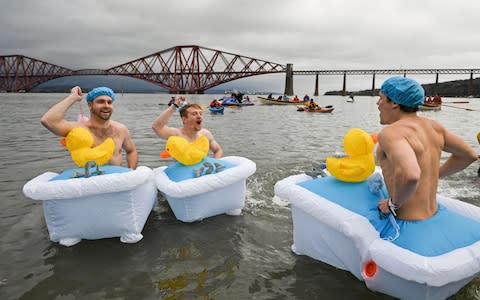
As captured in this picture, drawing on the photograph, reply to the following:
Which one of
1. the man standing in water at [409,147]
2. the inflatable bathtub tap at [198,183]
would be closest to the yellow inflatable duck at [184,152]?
the inflatable bathtub tap at [198,183]

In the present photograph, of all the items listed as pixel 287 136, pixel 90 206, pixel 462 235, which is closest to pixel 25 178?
pixel 90 206

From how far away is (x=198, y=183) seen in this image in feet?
13.3

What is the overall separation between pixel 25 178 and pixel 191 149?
4524 mm

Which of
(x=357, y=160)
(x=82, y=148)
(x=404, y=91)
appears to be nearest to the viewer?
(x=404, y=91)

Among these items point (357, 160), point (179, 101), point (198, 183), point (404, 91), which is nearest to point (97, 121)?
point (179, 101)

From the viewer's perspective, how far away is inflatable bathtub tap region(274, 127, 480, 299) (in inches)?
95.5

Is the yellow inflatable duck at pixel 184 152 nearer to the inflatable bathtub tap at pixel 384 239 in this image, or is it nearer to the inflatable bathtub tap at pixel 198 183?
the inflatable bathtub tap at pixel 198 183

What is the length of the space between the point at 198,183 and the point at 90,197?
1200mm

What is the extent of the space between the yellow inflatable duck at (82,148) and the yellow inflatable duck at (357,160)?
8.81 ft

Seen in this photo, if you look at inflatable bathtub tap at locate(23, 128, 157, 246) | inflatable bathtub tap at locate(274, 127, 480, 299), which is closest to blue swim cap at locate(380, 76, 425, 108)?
inflatable bathtub tap at locate(274, 127, 480, 299)

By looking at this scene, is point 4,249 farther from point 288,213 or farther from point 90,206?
point 288,213

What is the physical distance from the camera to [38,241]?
4090 millimetres

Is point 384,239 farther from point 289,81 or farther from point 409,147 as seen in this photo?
point 289,81

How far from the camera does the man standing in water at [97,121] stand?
3.77 metres
